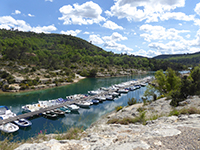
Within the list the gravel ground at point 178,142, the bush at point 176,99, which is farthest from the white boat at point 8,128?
the bush at point 176,99

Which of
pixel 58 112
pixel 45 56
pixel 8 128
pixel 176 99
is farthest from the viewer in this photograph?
pixel 45 56

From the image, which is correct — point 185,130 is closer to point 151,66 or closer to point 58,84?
point 58,84

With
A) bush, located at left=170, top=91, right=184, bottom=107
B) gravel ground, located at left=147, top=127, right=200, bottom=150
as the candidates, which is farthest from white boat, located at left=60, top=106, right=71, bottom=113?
gravel ground, located at left=147, top=127, right=200, bottom=150

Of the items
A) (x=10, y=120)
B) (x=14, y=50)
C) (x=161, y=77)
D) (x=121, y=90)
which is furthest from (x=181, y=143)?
(x=14, y=50)

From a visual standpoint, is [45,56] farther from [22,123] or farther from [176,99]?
[176,99]

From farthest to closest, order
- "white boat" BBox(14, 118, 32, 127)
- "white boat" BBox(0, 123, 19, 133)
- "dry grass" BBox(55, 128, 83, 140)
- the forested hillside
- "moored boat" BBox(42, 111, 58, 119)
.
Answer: the forested hillside → "moored boat" BBox(42, 111, 58, 119) → "white boat" BBox(14, 118, 32, 127) → "white boat" BBox(0, 123, 19, 133) → "dry grass" BBox(55, 128, 83, 140)

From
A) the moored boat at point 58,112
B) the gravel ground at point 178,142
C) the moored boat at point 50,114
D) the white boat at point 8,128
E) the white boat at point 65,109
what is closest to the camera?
the gravel ground at point 178,142

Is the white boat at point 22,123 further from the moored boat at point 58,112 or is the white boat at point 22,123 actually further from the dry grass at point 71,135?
the dry grass at point 71,135

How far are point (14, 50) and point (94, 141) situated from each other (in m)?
92.3

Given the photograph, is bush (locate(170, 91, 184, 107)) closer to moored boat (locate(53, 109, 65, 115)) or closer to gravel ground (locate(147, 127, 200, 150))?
gravel ground (locate(147, 127, 200, 150))

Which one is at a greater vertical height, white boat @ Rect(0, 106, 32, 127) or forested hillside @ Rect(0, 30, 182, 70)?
forested hillside @ Rect(0, 30, 182, 70)

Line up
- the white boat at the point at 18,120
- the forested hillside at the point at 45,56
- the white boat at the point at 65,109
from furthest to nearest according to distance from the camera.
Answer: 1. the forested hillside at the point at 45,56
2. the white boat at the point at 65,109
3. the white boat at the point at 18,120

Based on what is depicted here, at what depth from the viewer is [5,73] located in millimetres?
55844

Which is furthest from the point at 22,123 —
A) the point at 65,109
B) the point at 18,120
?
the point at 65,109
